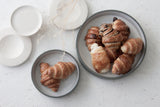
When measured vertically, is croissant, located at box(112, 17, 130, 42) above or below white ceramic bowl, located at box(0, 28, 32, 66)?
below

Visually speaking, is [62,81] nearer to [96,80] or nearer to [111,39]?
[96,80]

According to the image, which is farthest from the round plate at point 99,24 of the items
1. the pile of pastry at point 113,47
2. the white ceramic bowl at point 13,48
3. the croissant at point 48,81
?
the white ceramic bowl at point 13,48

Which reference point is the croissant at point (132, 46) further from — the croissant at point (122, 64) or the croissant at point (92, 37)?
the croissant at point (92, 37)

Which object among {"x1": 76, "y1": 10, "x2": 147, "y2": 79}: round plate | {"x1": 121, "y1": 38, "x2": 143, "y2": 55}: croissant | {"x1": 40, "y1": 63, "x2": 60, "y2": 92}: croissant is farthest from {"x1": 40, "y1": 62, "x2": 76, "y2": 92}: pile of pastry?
{"x1": 121, "y1": 38, "x2": 143, "y2": 55}: croissant

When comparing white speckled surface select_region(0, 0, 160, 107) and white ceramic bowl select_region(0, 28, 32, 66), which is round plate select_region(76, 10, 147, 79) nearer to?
white speckled surface select_region(0, 0, 160, 107)

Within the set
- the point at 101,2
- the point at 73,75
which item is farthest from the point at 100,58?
the point at 101,2

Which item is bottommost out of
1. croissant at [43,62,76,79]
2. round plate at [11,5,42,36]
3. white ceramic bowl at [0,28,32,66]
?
croissant at [43,62,76,79]
